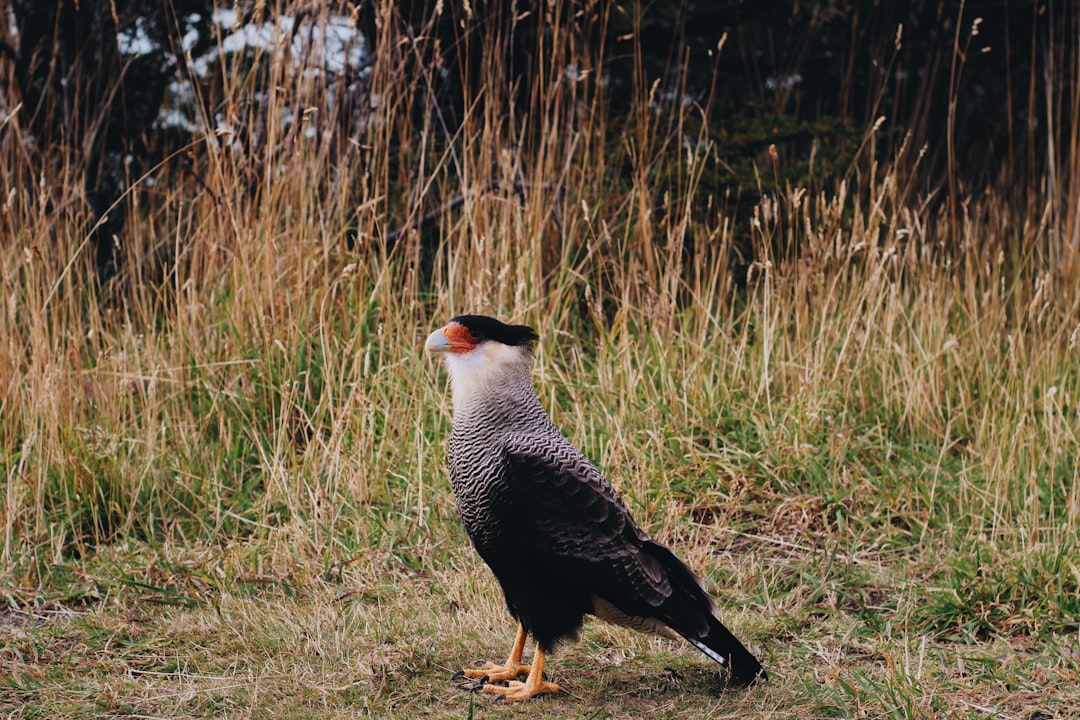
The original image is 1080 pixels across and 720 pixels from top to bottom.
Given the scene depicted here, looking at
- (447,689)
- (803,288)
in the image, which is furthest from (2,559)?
(803,288)

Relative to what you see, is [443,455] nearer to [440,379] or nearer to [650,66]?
[440,379]

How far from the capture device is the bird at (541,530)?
260 centimetres

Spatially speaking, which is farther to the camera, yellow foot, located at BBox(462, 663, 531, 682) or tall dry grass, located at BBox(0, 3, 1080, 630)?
tall dry grass, located at BBox(0, 3, 1080, 630)

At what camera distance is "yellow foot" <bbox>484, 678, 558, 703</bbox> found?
8.68ft

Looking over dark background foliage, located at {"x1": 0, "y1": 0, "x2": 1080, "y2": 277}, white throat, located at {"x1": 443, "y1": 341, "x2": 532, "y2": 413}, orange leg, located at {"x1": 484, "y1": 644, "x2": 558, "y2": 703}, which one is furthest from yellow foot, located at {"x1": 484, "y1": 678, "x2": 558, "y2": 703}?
dark background foliage, located at {"x1": 0, "y1": 0, "x2": 1080, "y2": 277}

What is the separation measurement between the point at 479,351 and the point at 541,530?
0.44m

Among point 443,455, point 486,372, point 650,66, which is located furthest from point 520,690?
point 650,66

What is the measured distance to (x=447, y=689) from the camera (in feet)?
8.94

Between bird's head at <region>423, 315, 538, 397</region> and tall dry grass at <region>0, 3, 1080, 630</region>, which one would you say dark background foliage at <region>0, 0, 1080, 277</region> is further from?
bird's head at <region>423, 315, 538, 397</region>

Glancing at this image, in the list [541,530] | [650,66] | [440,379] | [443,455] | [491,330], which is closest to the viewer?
[541,530]

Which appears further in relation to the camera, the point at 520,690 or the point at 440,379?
the point at 440,379

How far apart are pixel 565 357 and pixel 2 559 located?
2.12 m

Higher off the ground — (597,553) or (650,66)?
(650,66)

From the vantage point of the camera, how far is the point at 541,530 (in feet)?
8.49
